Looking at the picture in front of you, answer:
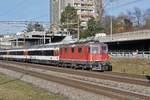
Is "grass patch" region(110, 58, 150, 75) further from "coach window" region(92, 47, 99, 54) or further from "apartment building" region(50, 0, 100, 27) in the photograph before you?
"apartment building" region(50, 0, 100, 27)

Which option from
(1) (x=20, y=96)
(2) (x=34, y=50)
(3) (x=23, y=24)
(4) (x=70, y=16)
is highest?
(4) (x=70, y=16)

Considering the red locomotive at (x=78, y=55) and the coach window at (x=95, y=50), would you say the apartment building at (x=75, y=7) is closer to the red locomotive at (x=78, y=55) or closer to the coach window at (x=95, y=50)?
the red locomotive at (x=78, y=55)

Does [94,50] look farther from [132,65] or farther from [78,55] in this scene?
[132,65]

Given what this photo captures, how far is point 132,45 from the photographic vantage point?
151 feet

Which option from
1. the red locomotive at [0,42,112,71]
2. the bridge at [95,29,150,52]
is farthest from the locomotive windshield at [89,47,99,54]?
the bridge at [95,29,150,52]

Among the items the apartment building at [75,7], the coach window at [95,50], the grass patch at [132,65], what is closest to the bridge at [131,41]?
the grass patch at [132,65]

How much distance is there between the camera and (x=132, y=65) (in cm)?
2848

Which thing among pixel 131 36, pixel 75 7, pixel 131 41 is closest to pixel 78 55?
pixel 131 36

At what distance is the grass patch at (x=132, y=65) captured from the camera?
26.1m

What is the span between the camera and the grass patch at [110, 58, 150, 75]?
2611 centimetres

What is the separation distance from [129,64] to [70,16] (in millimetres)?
54957

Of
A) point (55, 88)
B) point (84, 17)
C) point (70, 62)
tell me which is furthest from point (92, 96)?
point (84, 17)

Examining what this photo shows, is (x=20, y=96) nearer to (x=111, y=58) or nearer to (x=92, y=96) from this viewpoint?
(x=92, y=96)

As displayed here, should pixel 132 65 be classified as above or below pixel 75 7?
below
